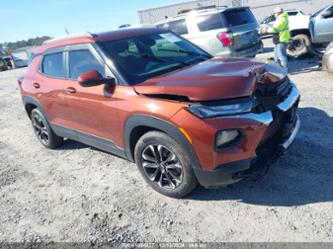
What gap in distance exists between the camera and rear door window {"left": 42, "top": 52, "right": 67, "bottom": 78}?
14.4 ft

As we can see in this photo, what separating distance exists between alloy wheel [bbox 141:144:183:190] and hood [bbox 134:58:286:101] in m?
0.61

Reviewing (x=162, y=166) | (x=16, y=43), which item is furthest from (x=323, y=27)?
(x=16, y=43)

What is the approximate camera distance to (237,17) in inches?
335

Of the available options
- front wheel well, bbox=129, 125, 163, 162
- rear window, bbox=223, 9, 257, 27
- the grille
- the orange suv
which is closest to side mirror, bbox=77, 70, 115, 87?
the orange suv

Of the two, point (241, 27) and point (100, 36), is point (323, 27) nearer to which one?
point (241, 27)

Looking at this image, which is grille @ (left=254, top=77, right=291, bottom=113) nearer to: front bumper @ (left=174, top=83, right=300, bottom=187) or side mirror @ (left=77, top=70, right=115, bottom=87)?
front bumper @ (left=174, top=83, right=300, bottom=187)

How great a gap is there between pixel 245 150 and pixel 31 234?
7.77ft

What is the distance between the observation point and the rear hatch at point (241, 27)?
8.03 metres

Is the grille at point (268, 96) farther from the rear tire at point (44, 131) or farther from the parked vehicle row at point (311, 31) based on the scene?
the parked vehicle row at point (311, 31)

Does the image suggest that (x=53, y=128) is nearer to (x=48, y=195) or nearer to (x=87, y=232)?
(x=48, y=195)

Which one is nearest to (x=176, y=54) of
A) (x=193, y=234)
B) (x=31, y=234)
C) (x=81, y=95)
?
(x=81, y=95)

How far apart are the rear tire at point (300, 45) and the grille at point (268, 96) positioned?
8.40 m

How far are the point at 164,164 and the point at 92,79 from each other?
1205mm

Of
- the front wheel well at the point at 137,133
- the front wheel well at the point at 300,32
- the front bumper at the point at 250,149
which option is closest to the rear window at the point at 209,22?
the front wheel well at the point at 300,32
